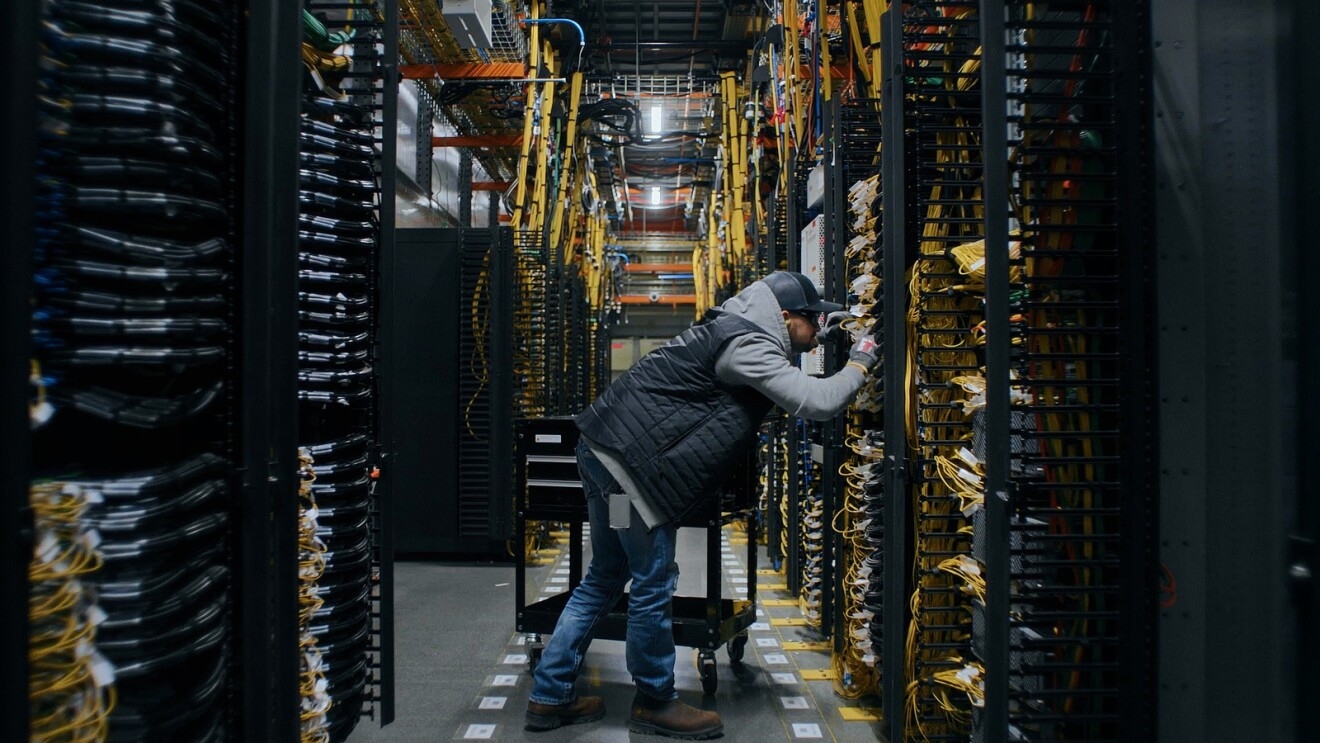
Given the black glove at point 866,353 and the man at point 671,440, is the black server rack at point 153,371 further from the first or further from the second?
the black glove at point 866,353

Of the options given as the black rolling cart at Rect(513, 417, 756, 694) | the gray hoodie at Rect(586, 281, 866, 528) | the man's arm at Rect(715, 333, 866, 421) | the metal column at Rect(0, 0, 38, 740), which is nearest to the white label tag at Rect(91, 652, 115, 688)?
the metal column at Rect(0, 0, 38, 740)

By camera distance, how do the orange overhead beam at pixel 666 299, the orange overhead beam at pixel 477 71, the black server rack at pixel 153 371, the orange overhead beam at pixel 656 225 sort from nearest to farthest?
1. the black server rack at pixel 153 371
2. the orange overhead beam at pixel 477 71
3. the orange overhead beam at pixel 656 225
4. the orange overhead beam at pixel 666 299

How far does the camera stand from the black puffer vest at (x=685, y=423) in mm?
3059

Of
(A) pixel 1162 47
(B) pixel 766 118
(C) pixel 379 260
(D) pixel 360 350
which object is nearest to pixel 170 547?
(D) pixel 360 350

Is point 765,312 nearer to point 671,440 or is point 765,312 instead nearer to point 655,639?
point 671,440

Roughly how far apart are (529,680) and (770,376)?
1.93 meters

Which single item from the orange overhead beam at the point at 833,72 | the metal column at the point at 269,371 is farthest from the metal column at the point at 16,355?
the orange overhead beam at the point at 833,72

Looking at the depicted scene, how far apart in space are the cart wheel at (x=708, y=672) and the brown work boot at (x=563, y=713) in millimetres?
504

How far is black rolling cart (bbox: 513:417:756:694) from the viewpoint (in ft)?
12.1

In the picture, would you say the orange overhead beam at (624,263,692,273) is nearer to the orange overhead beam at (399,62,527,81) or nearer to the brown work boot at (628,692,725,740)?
the orange overhead beam at (399,62,527,81)

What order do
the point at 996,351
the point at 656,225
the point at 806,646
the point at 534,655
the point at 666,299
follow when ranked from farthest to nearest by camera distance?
the point at 666,299 → the point at 656,225 → the point at 806,646 → the point at 534,655 → the point at 996,351

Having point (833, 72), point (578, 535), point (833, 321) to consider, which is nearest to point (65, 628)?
point (833, 321)

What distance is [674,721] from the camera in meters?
3.20

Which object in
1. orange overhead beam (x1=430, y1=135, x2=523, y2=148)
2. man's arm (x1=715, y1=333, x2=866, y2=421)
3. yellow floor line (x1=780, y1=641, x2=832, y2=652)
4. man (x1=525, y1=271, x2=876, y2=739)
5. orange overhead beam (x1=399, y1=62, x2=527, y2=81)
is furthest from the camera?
orange overhead beam (x1=430, y1=135, x2=523, y2=148)
